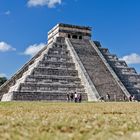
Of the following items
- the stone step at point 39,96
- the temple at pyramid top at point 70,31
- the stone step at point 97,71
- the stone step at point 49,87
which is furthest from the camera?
the temple at pyramid top at point 70,31

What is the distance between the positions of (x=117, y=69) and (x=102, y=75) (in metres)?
5.31

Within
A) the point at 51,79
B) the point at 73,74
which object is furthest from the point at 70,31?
the point at 51,79

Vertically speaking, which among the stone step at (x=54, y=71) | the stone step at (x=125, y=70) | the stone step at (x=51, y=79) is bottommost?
the stone step at (x=51, y=79)

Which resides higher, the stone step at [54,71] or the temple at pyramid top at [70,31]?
the temple at pyramid top at [70,31]

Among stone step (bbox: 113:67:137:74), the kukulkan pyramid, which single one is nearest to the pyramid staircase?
the kukulkan pyramid

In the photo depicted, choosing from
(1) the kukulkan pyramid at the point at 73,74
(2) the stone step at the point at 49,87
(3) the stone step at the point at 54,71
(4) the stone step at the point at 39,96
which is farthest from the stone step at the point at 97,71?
(4) the stone step at the point at 39,96

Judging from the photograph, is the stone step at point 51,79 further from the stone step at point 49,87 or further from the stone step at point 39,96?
the stone step at point 39,96

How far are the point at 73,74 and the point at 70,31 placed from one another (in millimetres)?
12627

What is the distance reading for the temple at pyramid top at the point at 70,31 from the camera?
6223cm

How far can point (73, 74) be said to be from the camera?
173 feet

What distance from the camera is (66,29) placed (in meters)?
62.8

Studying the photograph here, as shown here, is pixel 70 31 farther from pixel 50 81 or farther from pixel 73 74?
Result: pixel 50 81

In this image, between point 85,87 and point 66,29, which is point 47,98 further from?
point 66,29

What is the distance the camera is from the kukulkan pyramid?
47.4 meters
